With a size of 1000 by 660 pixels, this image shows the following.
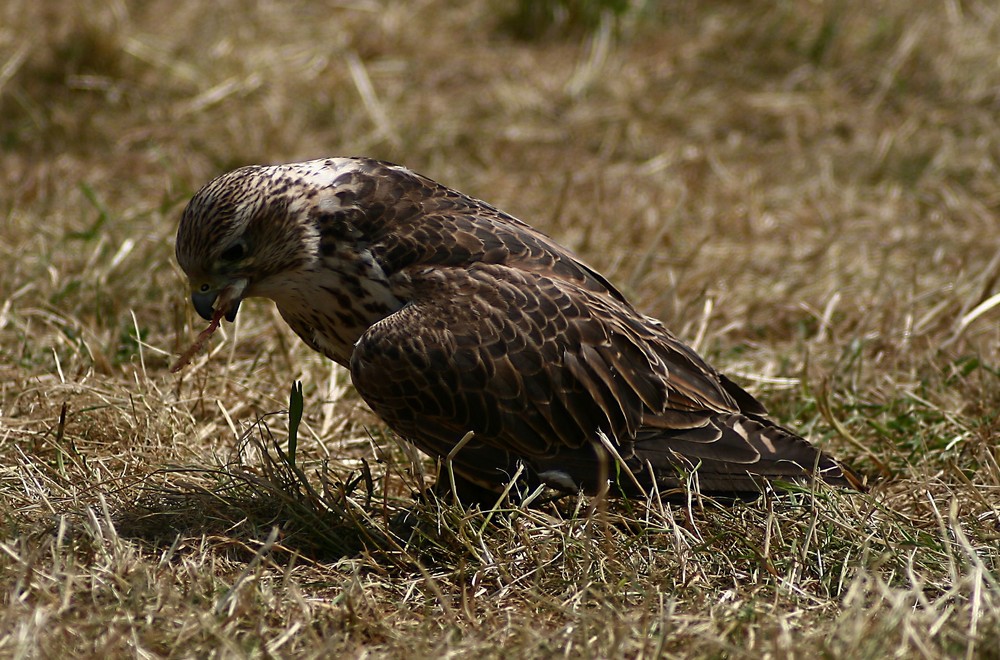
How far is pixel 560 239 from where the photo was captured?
233 inches

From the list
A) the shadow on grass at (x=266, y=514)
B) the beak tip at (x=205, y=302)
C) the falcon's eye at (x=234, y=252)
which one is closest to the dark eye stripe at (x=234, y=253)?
the falcon's eye at (x=234, y=252)

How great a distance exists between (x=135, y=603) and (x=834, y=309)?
3339mm

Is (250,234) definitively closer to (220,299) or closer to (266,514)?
(220,299)

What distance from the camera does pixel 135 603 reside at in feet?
9.44

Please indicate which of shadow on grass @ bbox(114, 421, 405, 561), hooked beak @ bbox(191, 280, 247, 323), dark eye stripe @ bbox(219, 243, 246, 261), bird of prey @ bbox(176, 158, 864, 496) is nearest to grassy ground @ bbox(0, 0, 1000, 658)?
shadow on grass @ bbox(114, 421, 405, 561)

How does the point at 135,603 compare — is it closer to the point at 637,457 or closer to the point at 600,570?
the point at 600,570

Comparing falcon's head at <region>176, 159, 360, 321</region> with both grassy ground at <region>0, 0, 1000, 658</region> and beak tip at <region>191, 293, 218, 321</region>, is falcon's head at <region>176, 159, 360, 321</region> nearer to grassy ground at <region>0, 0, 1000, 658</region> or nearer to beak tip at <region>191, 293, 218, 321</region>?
beak tip at <region>191, 293, 218, 321</region>

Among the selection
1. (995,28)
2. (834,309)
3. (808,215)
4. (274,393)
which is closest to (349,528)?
(274,393)

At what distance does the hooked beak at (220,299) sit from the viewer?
139 inches

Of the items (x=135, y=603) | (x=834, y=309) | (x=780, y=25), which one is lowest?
(x=834, y=309)

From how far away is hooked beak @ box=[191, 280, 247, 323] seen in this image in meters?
3.52

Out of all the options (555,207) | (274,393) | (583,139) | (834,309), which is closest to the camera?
(274,393)

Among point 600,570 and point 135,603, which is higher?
point 135,603

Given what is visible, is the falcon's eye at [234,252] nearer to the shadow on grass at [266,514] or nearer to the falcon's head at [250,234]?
the falcon's head at [250,234]
